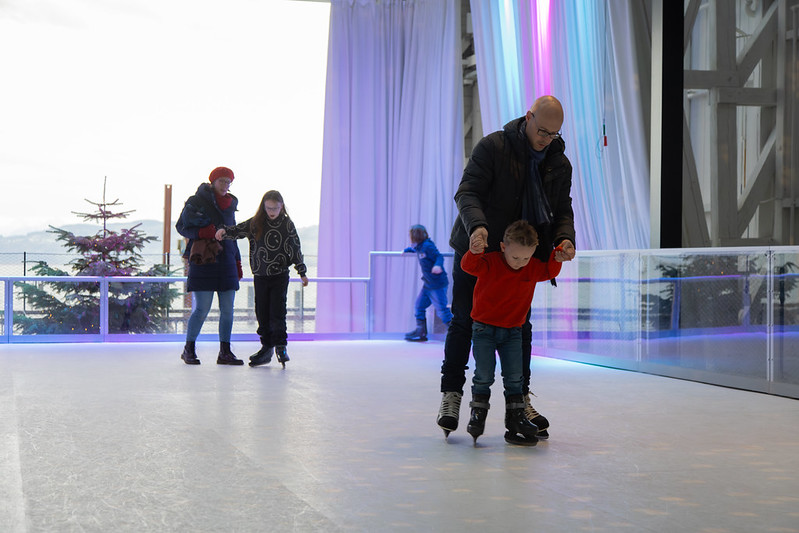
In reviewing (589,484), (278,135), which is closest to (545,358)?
(589,484)

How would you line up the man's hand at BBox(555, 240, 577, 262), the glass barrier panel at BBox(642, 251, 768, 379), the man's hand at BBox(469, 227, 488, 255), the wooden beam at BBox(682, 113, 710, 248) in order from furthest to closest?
the wooden beam at BBox(682, 113, 710, 248) → the glass barrier panel at BBox(642, 251, 768, 379) → the man's hand at BBox(555, 240, 577, 262) → the man's hand at BBox(469, 227, 488, 255)

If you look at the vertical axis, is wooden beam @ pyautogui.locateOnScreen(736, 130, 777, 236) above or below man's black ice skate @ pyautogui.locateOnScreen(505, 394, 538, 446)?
above

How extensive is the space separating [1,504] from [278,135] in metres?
10.6

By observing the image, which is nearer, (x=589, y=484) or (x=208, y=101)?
(x=589, y=484)

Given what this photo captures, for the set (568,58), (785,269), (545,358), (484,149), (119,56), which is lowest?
(545,358)

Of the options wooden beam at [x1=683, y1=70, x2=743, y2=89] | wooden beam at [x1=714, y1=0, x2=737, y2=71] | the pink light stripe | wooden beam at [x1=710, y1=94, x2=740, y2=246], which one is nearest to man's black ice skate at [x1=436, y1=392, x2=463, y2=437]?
the pink light stripe

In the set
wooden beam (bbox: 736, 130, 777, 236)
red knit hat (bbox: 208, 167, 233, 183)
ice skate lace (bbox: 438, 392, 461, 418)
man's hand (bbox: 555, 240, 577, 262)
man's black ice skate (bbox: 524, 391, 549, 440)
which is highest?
wooden beam (bbox: 736, 130, 777, 236)

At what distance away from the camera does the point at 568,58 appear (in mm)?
7352

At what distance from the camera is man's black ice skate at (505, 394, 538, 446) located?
129 inches

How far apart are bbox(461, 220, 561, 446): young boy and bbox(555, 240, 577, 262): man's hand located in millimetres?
55

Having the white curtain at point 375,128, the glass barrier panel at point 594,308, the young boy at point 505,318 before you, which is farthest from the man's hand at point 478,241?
the white curtain at point 375,128

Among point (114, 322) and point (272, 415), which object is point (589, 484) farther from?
point (114, 322)

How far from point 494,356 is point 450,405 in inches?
10.7

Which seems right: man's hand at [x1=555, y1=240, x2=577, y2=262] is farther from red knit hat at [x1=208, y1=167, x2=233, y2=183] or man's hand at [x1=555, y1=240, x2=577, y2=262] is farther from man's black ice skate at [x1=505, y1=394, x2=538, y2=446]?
red knit hat at [x1=208, y1=167, x2=233, y2=183]
